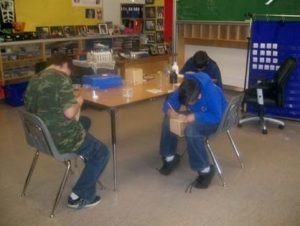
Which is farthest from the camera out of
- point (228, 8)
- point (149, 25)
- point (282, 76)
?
point (149, 25)

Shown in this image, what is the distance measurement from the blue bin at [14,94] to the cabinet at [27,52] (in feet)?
0.78

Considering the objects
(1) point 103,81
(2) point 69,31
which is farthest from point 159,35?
(1) point 103,81

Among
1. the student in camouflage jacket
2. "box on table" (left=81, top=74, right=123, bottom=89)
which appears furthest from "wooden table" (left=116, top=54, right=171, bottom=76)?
the student in camouflage jacket

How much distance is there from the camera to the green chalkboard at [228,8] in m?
4.66

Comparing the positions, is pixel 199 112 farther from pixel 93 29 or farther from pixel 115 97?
pixel 93 29

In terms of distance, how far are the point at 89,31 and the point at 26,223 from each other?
4968 millimetres

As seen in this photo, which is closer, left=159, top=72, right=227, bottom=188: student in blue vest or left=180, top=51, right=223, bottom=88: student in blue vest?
left=159, top=72, right=227, bottom=188: student in blue vest

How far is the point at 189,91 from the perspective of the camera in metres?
2.70

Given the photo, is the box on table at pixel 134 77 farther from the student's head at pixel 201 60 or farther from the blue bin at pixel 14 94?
the blue bin at pixel 14 94

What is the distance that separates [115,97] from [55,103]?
71cm

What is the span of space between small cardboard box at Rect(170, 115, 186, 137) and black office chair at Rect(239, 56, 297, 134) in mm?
1755

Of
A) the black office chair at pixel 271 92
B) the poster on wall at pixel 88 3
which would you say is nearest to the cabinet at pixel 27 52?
the poster on wall at pixel 88 3

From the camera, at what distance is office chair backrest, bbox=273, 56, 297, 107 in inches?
162

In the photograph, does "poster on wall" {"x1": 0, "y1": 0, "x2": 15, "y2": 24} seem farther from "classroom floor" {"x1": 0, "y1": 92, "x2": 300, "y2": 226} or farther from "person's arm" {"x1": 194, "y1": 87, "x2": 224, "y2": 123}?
"person's arm" {"x1": 194, "y1": 87, "x2": 224, "y2": 123}
